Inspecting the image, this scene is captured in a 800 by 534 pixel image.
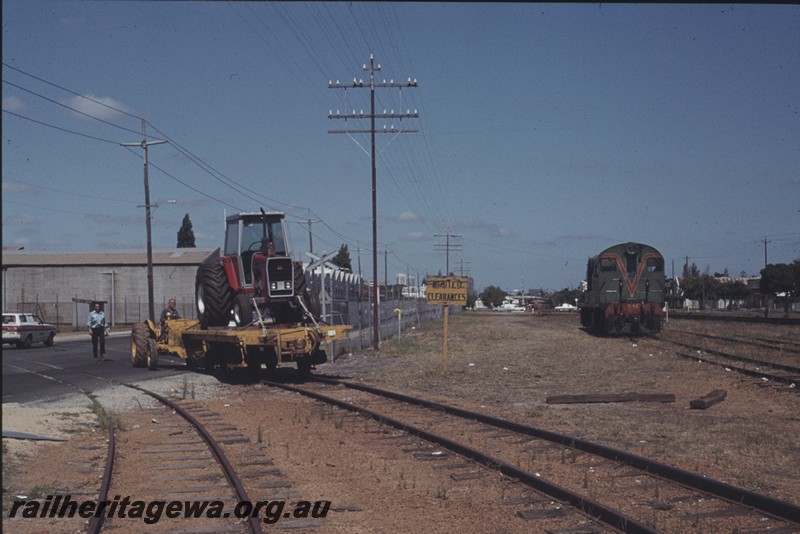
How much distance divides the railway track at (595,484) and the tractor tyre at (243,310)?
6883 millimetres

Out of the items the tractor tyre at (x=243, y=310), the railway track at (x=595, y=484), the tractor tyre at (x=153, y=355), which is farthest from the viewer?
the tractor tyre at (x=153, y=355)

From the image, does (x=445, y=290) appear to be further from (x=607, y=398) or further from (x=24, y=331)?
(x=24, y=331)

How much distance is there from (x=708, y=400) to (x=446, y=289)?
8633 millimetres

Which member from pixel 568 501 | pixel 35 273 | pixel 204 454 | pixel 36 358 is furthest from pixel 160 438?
pixel 35 273

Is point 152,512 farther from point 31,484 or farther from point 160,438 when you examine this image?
point 160,438

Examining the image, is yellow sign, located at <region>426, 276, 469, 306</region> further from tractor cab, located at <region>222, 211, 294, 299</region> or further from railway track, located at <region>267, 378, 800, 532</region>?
railway track, located at <region>267, 378, 800, 532</region>

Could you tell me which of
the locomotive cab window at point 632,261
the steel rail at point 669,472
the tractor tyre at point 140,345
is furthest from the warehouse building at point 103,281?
the steel rail at point 669,472

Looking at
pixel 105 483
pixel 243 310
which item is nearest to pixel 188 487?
pixel 105 483

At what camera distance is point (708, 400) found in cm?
1455

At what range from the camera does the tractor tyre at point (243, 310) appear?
19.3 metres

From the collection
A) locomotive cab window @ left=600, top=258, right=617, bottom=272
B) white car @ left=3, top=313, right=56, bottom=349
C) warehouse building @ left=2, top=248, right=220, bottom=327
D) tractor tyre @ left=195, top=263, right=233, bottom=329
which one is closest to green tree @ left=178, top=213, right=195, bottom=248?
warehouse building @ left=2, top=248, right=220, bottom=327

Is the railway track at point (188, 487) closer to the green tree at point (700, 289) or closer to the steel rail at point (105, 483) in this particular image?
the steel rail at point (105, 483)

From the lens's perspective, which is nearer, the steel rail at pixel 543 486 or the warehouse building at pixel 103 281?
the steel rail at pixel 543 486

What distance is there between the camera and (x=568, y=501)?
7773 mm
